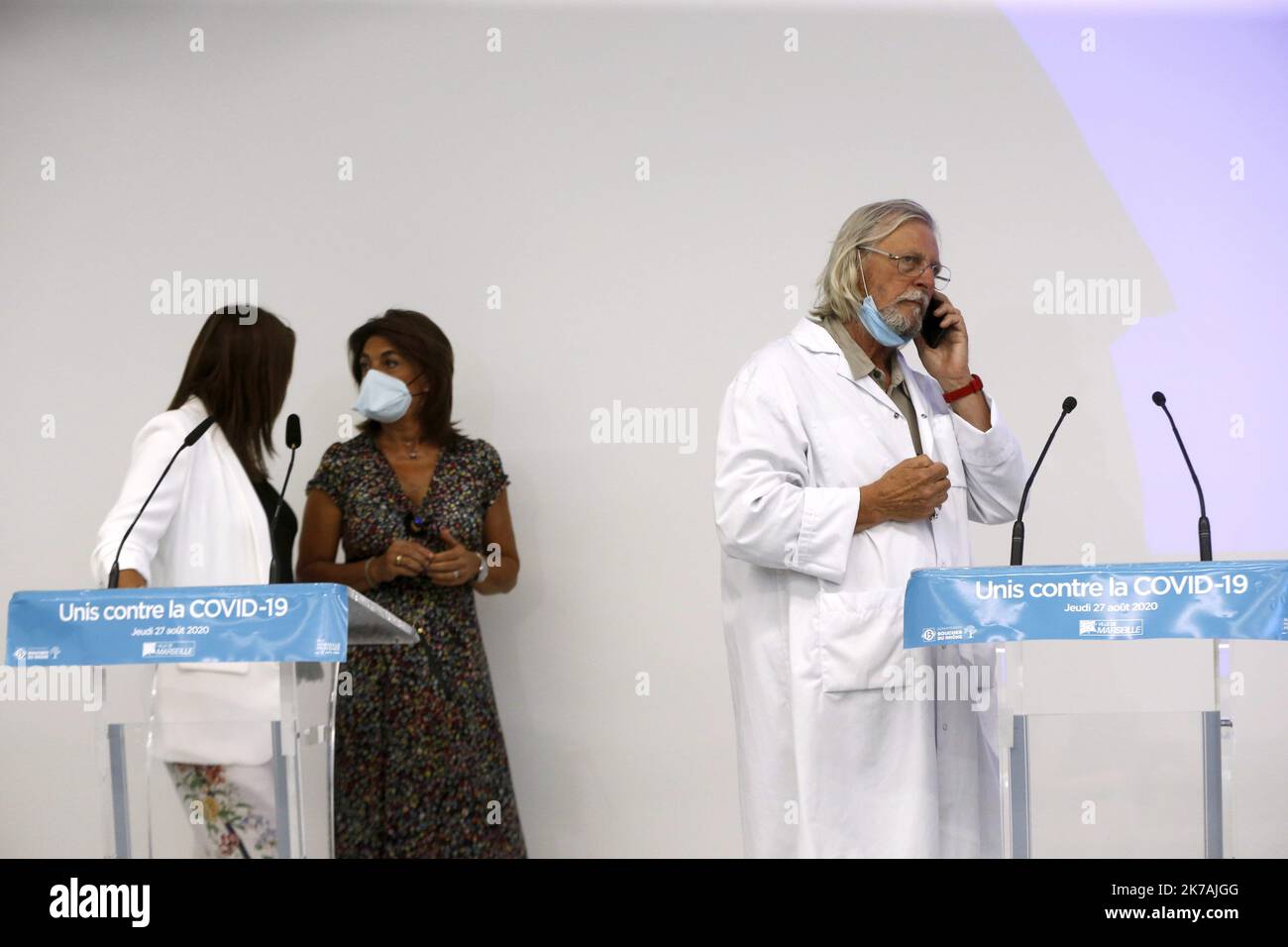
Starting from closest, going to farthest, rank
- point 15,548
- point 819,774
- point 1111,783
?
point 1111,783
point 819,774
point 15,548

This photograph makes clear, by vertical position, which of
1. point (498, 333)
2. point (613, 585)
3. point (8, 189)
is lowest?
point (613, 585)

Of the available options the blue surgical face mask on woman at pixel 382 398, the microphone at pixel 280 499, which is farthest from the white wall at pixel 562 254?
the microphone at pixel 280 499

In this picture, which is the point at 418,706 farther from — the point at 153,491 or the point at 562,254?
the point at 562,254

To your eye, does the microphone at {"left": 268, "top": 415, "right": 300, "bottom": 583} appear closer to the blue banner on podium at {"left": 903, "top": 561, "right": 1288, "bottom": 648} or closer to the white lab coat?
the white lab coat

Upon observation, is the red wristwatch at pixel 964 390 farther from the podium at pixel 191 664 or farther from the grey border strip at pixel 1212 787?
the podium at pixel 191 664

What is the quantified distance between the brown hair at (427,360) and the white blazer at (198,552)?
907 mm

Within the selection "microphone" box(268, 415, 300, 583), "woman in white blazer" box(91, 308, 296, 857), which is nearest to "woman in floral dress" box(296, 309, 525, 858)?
"woman in white blazer" box(91, 308, 296, 857)

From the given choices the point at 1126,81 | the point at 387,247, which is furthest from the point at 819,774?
the point at 1126,81

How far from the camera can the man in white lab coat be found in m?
3.06

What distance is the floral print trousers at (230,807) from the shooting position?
2793mm
